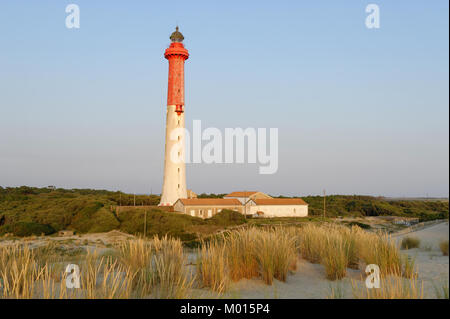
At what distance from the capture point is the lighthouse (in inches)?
1319

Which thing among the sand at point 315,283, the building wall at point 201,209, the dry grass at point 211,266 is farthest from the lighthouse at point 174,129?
the sand at point 315,283

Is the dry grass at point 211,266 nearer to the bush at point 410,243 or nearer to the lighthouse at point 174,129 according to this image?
the bush at point 410,243

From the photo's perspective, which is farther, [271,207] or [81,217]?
[271,207]

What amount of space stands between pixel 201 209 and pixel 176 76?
1433 centimetres

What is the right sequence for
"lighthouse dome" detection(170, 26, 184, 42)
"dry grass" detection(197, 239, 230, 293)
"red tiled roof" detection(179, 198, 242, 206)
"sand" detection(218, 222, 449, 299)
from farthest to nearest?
"lighthouse dome" detection(170, 26, 184, 42)
"red tiled roof" detection(179, 198, 242, 206)
"dry grass" detection(197, 239, 230, 293)
"sand" detection(218, 222, 449, 299)

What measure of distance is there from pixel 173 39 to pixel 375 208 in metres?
40.3

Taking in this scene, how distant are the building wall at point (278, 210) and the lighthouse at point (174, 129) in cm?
951

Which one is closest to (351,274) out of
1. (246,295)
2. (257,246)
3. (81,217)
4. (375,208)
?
(257,246)

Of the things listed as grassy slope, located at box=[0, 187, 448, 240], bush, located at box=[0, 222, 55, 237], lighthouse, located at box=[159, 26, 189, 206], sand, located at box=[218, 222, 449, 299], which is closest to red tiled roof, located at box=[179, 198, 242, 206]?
lighthouse, located at box=[159, 26, 189, 206]

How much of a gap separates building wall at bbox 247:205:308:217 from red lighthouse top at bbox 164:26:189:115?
47.5ft

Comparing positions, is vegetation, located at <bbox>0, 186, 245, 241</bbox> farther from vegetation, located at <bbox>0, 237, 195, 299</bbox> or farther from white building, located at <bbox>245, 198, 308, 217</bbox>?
vegetation, located at <bbox>0, 237, 195, 299</bbox>

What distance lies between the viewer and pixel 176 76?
110 feet
